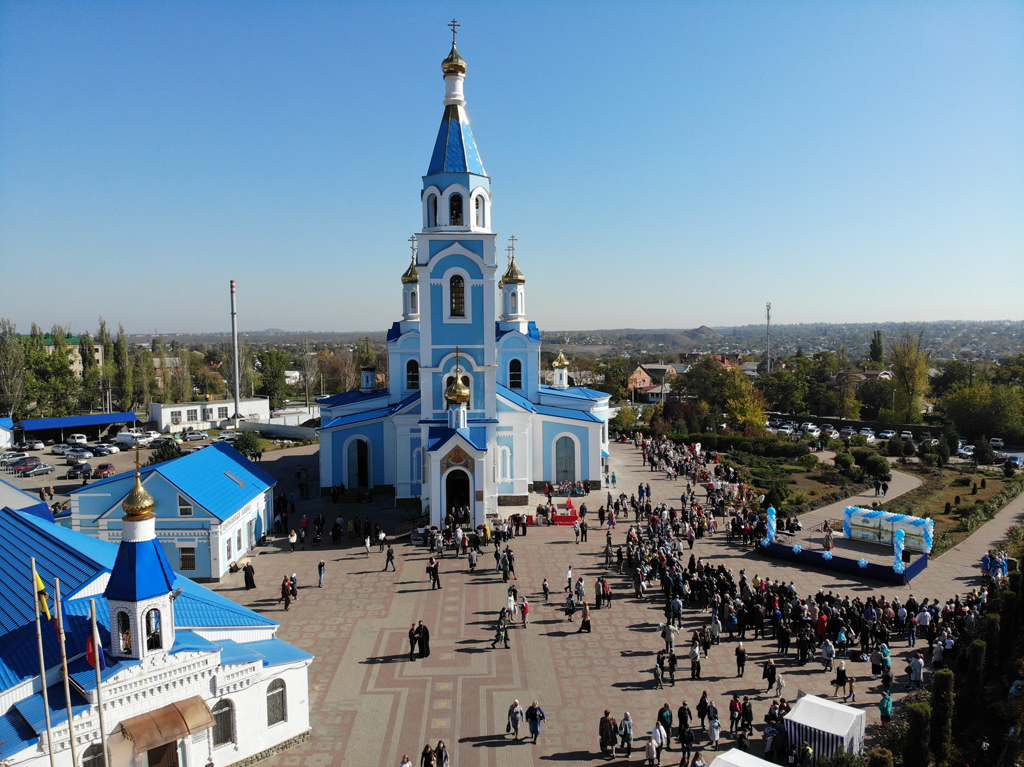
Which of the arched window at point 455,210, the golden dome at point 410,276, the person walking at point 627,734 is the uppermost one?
the arched window at point 455,210

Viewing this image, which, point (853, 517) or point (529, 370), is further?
point (529, 370)

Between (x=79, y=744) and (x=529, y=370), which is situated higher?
(x=529, y=370)

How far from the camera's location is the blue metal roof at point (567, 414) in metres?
28.7

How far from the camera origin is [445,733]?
39.9 feet

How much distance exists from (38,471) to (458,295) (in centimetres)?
2560

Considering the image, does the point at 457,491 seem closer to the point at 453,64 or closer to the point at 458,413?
the point at 458,413

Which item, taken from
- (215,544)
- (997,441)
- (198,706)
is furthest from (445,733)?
(997,441)

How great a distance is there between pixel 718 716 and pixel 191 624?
29.9ft

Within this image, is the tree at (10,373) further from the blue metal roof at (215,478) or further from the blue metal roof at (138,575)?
the blue metal roof at (138,575)

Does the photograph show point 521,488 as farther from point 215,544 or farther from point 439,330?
point 215,544

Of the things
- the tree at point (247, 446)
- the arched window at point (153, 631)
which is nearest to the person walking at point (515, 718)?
the arched window at point (153, 631)

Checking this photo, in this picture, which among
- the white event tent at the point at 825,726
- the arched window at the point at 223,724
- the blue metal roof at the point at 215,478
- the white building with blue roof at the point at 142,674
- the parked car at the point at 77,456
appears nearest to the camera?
the white building with blue roof at the point at 142,674

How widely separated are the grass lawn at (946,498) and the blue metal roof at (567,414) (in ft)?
38.4

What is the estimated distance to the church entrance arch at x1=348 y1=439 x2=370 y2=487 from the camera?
28.5m
